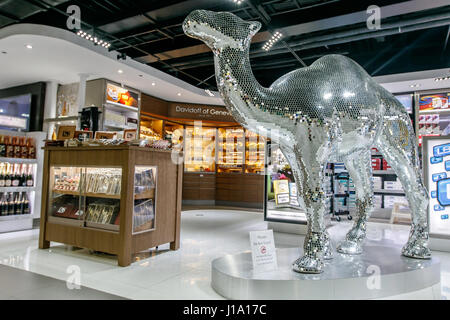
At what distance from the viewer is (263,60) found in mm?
7285

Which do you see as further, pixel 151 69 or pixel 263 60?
pixel 263 60

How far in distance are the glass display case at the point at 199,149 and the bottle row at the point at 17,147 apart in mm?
5190

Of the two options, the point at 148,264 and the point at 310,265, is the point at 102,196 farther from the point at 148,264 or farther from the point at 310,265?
the point at 310,265

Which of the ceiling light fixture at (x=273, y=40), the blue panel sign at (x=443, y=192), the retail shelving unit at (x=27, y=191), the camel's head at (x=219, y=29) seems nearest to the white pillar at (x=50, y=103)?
the retail shelving unit at (x=27, y=191)

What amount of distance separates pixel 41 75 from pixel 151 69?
2365 mm

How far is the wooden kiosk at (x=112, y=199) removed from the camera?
2812mm

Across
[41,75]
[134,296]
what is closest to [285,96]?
[134,296]

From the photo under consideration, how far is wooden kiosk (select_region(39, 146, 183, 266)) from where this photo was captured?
9.23ft

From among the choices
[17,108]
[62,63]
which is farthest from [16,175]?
[17,108]

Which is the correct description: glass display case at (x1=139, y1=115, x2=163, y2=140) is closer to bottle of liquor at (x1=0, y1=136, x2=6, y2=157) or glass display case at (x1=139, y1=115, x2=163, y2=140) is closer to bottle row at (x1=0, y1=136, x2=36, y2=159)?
bottle row at (x1=0, y1=136, x2=36, y2=159)

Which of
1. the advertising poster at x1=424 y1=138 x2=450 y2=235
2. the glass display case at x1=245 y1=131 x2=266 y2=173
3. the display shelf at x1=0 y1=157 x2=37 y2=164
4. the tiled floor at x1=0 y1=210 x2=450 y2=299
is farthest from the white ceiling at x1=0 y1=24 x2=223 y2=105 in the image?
the advertising poster at x1=424 y1=138 x2=450 y2=235

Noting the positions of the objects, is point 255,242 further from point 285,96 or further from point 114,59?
point 114,59

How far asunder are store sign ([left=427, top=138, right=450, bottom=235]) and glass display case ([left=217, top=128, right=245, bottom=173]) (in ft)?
20.4

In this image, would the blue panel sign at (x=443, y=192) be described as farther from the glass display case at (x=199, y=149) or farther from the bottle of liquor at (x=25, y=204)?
the glass display case at (x=199, y=149)
